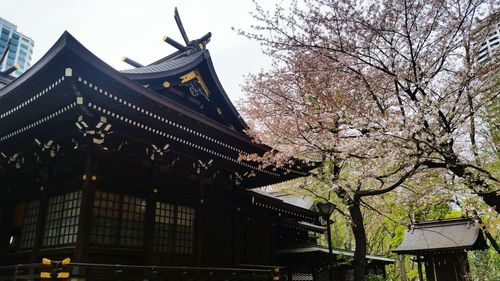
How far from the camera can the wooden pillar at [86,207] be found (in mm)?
7430

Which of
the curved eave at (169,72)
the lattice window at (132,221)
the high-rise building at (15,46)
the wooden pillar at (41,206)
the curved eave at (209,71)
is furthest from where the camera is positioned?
the high-rise building at (15,46)

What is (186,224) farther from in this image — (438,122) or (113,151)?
(438,122)

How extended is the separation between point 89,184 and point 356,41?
7340 mm

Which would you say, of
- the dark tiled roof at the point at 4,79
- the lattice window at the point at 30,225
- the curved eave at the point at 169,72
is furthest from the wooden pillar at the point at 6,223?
the curved eave at the point at 169,72

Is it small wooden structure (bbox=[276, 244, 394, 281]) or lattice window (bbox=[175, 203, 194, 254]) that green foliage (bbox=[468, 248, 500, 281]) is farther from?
lattice window (bbox=[175, 203, 194, 254])

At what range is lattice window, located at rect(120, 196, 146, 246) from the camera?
28.5 ft

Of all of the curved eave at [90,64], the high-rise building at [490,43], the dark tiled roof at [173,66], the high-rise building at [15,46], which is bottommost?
the curved eave at [90,64]

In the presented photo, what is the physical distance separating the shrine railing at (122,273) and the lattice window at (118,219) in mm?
723

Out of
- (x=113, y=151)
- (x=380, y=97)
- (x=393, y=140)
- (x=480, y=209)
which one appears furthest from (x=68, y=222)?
(x=480, y=209)

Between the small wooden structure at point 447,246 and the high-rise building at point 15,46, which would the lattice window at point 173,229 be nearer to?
the small wooden structure at point 447,246

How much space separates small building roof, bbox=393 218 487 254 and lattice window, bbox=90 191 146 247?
47.7ft

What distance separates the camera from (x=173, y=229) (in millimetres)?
9719

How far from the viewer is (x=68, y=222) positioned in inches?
320

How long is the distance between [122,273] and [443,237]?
17669 millimetres
